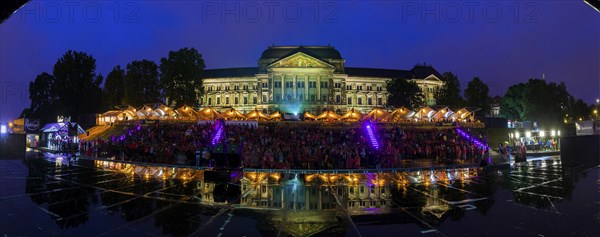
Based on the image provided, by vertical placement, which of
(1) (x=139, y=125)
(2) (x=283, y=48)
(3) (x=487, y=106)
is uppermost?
(2) (x=283, y=48)

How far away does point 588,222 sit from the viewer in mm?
8734

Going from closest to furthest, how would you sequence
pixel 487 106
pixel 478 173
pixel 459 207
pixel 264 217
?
1. pixel 264 217
2. pixel 459 207
3. pixel 478 173
4. pixel 487 106

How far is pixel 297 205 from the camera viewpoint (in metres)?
11.1

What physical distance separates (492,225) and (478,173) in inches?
453

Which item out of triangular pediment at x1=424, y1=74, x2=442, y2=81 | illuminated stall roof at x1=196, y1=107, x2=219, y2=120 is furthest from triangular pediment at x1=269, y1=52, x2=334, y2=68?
illuminated stall roof at x1=196, y1=107, x2=219, y2=120

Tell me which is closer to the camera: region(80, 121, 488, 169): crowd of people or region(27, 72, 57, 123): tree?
region(80, 121, 488, 169): crowd of people

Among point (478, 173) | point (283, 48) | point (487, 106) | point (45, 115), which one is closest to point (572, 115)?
point (487, 106)

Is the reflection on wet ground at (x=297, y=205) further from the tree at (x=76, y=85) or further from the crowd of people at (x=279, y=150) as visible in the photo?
the tree at (x=76, y=85)

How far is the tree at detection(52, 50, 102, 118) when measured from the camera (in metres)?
66.4

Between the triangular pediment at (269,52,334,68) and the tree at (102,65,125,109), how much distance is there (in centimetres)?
3932

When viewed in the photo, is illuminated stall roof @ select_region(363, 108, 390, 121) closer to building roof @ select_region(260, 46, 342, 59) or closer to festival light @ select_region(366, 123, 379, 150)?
festival light @ select_region(366, 123, 379, 150)

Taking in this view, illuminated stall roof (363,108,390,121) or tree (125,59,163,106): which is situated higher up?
tree (125,59,163,106)

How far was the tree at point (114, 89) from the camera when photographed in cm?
8081

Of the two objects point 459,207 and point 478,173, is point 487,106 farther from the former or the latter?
point 459,207
